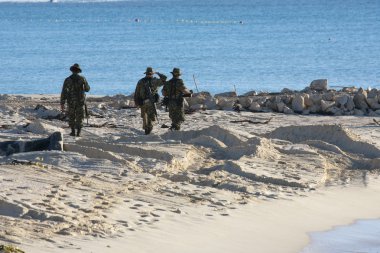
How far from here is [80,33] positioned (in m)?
93.9

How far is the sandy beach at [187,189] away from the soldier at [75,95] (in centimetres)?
55

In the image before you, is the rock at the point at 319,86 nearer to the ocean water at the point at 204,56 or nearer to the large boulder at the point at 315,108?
the large boulder at the point at 315,108

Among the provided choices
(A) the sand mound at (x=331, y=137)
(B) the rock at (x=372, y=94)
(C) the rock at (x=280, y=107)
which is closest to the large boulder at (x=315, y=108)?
(C) the rock at (x=280, y=107)

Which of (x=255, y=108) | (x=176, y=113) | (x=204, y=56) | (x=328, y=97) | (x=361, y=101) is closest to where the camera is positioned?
(x=176, y=113)

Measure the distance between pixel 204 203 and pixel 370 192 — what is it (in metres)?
2.99

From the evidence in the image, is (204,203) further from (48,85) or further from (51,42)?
(51,42)

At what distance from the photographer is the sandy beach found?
1142cm

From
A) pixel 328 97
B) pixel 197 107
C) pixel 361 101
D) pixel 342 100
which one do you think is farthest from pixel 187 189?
pixel 328 97

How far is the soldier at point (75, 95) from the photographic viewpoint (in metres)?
19.3

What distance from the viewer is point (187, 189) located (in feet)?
45.7

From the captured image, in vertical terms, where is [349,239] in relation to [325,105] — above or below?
below

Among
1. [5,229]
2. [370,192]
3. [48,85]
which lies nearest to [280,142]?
[370,192]

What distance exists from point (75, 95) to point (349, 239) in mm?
7976

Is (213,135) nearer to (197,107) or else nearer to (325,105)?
(197,107)
